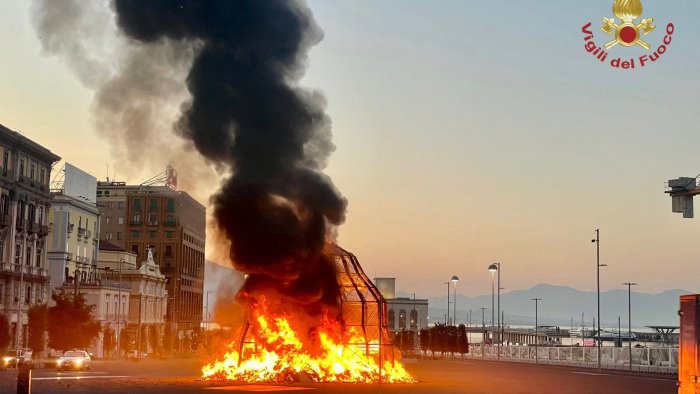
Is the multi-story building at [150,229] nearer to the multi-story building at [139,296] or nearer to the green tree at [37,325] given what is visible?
the multi-story building at [139,296]

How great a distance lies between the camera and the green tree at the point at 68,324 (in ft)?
332

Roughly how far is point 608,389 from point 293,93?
22.7 m

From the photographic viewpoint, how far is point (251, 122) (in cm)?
5234

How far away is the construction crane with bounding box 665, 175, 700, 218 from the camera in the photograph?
59.3 m

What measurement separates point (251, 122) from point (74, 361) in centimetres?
2629

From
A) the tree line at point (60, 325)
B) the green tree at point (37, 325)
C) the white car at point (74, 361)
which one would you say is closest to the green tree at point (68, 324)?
the tree line at point (60, 325)

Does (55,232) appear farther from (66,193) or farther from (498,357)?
(498,357)

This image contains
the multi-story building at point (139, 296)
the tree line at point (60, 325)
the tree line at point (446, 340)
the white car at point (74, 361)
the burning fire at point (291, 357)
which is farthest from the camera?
the multi-story building at point (139, 296)

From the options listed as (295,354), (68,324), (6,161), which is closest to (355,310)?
(295,354)

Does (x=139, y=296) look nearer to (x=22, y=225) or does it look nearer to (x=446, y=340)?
(x=22, y=225)

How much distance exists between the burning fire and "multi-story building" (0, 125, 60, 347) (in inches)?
1908

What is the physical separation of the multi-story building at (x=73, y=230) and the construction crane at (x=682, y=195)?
251 feet

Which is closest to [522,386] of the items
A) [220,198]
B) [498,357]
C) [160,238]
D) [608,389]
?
[608,389]

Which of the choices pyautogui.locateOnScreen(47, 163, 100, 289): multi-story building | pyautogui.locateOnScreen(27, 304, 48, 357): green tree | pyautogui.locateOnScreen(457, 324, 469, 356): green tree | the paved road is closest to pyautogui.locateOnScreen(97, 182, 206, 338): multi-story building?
pyautogui.locateOnScreen(47, 163, 100, 289): multi-story building
